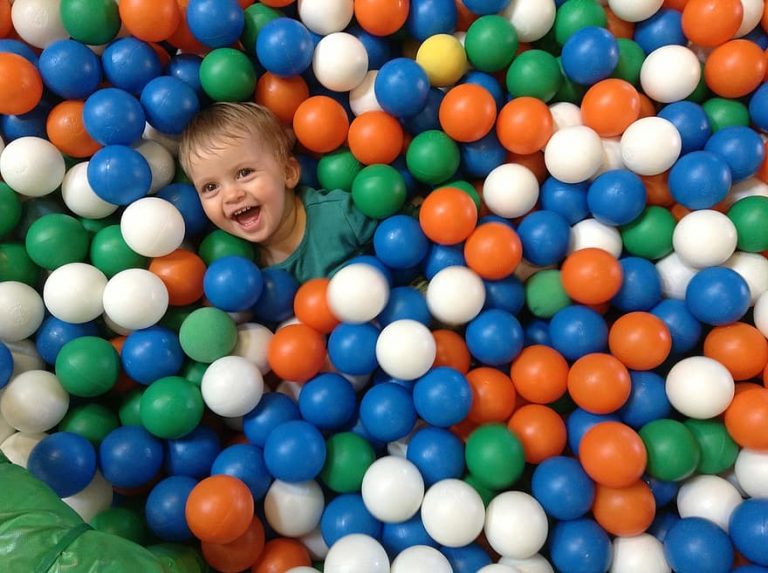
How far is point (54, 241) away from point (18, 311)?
5.6 inches

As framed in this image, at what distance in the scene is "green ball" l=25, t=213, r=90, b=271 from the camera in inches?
56.0

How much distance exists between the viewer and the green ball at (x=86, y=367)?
135 cm

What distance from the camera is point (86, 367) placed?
53.0 inches

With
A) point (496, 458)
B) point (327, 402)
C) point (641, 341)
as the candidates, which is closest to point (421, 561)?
point (496, 458)

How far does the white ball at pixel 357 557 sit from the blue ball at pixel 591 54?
96cm

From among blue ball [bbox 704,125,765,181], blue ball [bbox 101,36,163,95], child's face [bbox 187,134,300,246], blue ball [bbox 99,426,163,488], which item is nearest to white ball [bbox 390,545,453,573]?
blue ball [bbox 99,426,163,488]

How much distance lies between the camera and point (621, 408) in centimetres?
137

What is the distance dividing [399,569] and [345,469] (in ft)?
0.66

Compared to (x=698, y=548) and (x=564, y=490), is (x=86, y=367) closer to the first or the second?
(x=564, y=490)

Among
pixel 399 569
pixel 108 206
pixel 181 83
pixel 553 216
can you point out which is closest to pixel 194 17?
pixel 181 83

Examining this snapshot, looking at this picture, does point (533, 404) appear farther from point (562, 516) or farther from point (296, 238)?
point (296, 238)

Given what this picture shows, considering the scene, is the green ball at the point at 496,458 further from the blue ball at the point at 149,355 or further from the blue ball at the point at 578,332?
the blue ball at the point at 149,355

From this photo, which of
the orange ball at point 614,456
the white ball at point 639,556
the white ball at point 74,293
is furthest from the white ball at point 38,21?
the white ball at point 639,556

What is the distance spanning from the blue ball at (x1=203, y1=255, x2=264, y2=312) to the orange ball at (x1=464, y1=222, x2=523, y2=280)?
41 cm
